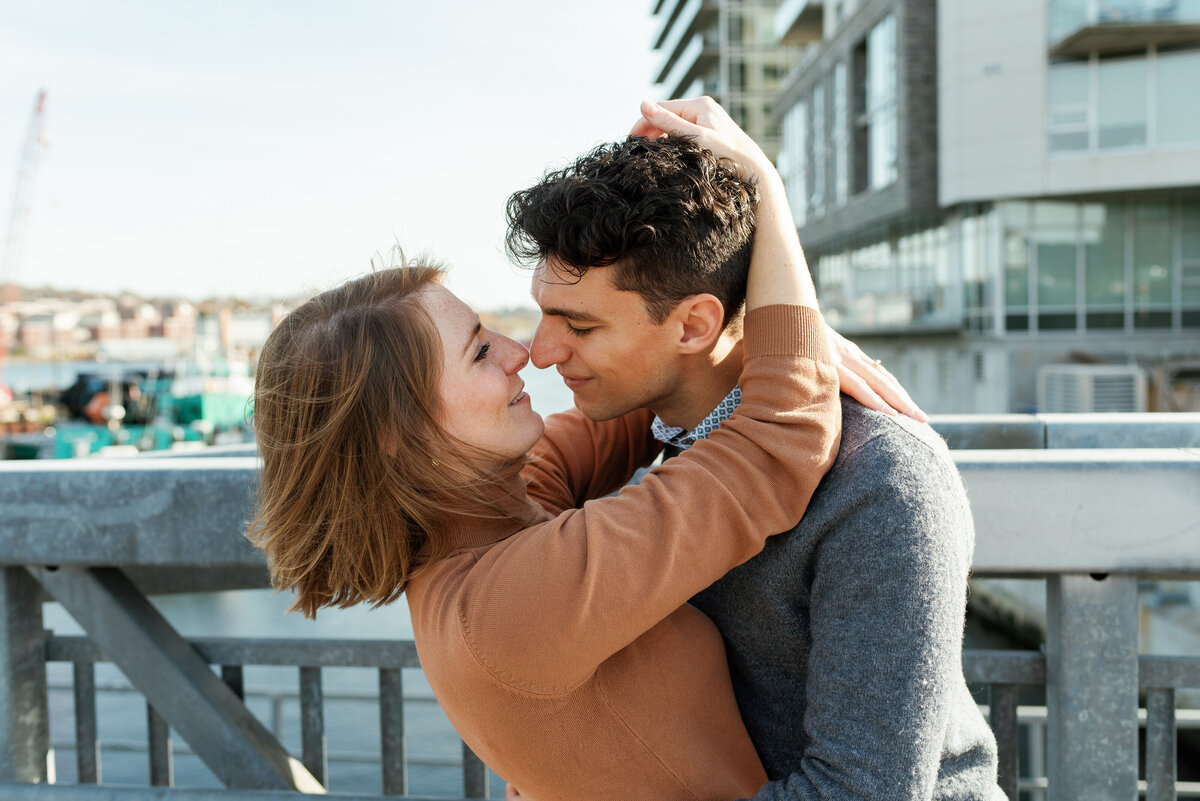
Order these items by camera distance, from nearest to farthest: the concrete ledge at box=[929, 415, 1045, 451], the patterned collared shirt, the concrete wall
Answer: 1. the patterned collared shirt
2. the concrete ledge at box=[929, 415, 1045, 451]
3. the concrete wall

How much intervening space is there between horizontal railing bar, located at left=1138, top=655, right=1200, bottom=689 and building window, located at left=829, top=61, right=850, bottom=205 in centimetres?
3194

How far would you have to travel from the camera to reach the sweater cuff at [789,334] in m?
1.71

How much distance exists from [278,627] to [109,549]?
30803 mm

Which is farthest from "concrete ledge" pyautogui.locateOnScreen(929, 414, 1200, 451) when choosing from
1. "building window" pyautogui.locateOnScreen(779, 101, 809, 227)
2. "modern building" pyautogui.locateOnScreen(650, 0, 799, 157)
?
"modern building" pyautogui.locateOnScreen(650, 0, 799, 157)

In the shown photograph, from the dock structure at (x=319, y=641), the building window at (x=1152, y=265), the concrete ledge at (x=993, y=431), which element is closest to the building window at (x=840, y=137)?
the building window at (x=1152, y=265)

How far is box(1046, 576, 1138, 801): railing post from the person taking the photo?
193cm

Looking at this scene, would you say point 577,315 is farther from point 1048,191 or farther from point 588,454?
point 1048,191

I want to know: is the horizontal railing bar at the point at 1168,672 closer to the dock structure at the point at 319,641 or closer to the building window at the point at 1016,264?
the dock structure at the point at 319,641

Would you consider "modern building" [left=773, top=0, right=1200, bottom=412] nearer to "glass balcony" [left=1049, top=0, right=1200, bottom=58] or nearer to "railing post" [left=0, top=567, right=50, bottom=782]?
"glass balcony" [left=1049, top=0, right=1200, bottom=58]

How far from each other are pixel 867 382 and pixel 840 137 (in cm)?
3356

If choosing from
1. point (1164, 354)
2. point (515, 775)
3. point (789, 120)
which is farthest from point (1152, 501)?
point (789, 120)

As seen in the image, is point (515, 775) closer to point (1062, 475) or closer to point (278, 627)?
point (1062, 475)

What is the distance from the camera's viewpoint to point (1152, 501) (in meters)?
1.84

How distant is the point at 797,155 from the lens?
4066 centimetres
